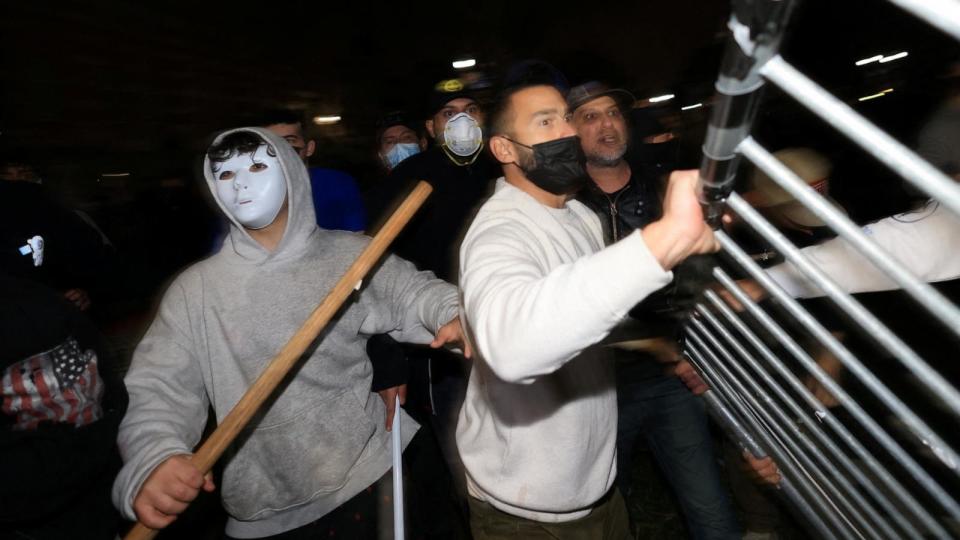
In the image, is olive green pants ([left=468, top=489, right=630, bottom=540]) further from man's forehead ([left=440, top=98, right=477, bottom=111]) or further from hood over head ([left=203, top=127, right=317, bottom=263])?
man's forehead ([left=440, top=98, right=477, bottom=111])

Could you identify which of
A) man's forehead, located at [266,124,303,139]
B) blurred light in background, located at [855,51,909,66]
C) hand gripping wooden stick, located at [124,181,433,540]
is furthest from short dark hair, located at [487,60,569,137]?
blurred light in background, located at [855,51,909,66]

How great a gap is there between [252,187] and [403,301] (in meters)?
0.73

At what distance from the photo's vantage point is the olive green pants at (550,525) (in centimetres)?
176

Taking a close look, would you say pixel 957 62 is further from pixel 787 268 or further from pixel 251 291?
pixel 251 291

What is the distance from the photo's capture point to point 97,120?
7656 mm

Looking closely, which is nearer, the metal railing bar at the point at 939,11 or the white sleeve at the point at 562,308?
the metal railing bar at the point at 939,11

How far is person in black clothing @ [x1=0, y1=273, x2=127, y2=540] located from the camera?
1.54m

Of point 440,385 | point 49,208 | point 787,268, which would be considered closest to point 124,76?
point 49,208

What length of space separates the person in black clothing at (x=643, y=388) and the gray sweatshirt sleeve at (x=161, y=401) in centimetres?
187

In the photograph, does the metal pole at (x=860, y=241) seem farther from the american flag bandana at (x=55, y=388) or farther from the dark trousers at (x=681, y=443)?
the dark trousers at (x=681, y=443)

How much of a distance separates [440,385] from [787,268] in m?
2.11

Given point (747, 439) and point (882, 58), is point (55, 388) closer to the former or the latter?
point (747, 439)

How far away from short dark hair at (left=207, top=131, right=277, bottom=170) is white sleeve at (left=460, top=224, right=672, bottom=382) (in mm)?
1434

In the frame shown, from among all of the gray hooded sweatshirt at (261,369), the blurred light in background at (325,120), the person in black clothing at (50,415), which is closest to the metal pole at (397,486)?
the gray hooded sweatshirt at (261,369)
